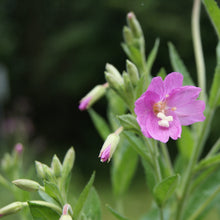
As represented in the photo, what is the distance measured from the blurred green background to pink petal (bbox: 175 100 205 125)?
396cm

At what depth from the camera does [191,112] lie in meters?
0.51

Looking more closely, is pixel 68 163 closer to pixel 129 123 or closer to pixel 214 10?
pixel 129 123

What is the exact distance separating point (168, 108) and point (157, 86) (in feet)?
0.24

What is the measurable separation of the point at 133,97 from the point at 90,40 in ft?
16.3

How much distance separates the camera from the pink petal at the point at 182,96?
1.65ft

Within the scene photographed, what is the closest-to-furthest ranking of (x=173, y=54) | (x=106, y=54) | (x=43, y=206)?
(x=43, y=206) < (x=173, y=54) < (x=106, y=54)

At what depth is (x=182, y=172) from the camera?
686 mm

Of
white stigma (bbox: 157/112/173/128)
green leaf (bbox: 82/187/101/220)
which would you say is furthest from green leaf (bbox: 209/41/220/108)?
green leaf (bbox: 82/187/101/220)

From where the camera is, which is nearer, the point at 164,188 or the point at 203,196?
the point at 164,188

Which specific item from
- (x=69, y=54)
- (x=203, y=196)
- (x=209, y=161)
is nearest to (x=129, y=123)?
Answer: (x=209, y=161)

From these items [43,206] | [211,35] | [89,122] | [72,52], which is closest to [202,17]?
[211,35]

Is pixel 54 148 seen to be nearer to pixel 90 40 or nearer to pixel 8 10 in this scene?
pixel 90 40

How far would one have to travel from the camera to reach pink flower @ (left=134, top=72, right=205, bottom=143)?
1.56ft

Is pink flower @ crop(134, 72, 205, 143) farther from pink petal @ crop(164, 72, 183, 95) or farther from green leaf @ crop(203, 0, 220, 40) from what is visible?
green leaf @ crop(203, 0, 220, 40)
